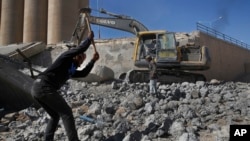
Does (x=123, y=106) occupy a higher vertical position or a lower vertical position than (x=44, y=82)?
lower

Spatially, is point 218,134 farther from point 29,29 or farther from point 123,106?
point 29,29

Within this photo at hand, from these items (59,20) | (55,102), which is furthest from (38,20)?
(55,102)

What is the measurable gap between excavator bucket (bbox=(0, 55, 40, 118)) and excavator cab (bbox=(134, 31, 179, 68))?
5.67 meters

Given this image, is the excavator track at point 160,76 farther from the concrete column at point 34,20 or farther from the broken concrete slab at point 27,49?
the concrete column at point 34,20

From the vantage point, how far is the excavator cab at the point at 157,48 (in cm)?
1467

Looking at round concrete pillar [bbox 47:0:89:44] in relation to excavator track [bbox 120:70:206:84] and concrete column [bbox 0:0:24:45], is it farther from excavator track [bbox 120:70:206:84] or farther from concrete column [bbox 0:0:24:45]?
excavator track [bbox 120:70:206:84]

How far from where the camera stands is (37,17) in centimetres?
2542

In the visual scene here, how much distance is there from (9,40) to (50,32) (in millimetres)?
3703

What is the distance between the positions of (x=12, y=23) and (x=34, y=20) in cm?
210

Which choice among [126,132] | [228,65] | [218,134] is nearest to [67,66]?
[126,132]

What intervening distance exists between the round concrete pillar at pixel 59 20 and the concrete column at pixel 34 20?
1.02 meters

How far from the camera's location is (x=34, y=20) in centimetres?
2539

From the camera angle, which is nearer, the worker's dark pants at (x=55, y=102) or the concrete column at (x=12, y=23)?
the worker's dark pants at (x=55, y=102)

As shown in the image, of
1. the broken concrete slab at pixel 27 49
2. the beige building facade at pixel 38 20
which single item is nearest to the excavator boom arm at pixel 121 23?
the broken concrete slab at pixel 27 49
